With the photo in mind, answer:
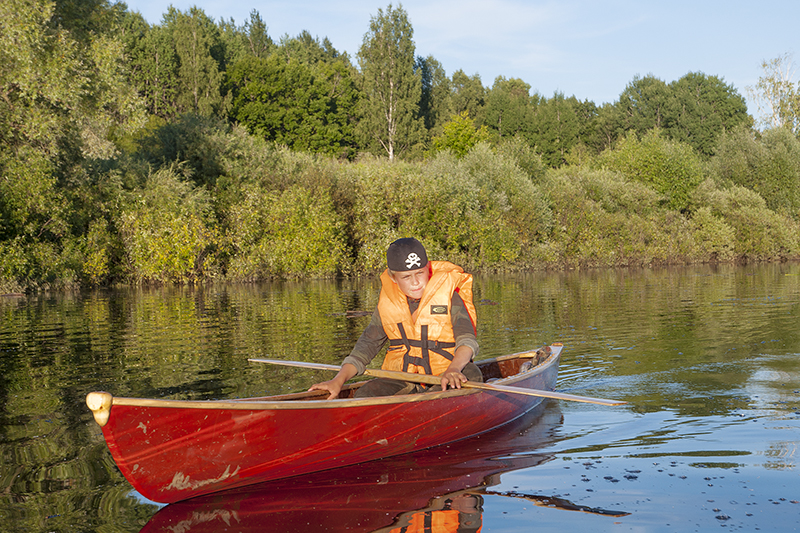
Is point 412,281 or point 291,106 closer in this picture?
point 412,281

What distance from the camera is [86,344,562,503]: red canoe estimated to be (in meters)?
4.13

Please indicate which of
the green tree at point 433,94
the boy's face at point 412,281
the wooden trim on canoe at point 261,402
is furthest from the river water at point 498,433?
the green tree at point 433,94

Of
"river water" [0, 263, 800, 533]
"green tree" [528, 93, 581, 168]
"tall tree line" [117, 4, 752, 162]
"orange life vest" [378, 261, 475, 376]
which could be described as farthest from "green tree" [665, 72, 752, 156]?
"orange life vest" [378, 261, 475, 376]

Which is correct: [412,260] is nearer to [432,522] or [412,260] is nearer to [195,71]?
[432,522]

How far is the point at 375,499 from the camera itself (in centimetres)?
451

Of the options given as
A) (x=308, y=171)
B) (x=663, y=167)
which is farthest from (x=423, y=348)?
(x=663, y=167)

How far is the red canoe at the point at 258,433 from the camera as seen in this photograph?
13.6ft

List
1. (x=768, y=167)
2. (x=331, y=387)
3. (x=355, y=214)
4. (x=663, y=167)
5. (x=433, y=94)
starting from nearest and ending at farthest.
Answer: (x=331, y=387) < (x=355, y=214) < (x=663, y=167) < (x=768, y=167) < (x=433, y=94)

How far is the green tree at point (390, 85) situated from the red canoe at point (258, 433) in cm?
4932

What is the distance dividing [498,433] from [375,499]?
2.00 metres

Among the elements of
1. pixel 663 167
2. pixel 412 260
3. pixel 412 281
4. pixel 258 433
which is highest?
pixel 663 167

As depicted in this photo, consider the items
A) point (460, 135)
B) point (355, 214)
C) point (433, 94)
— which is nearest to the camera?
point (355, 214)

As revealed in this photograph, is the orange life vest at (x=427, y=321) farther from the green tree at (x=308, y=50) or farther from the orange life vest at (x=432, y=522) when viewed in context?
the green tree at (x=308, y=50)

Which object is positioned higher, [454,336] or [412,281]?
[412,281]
